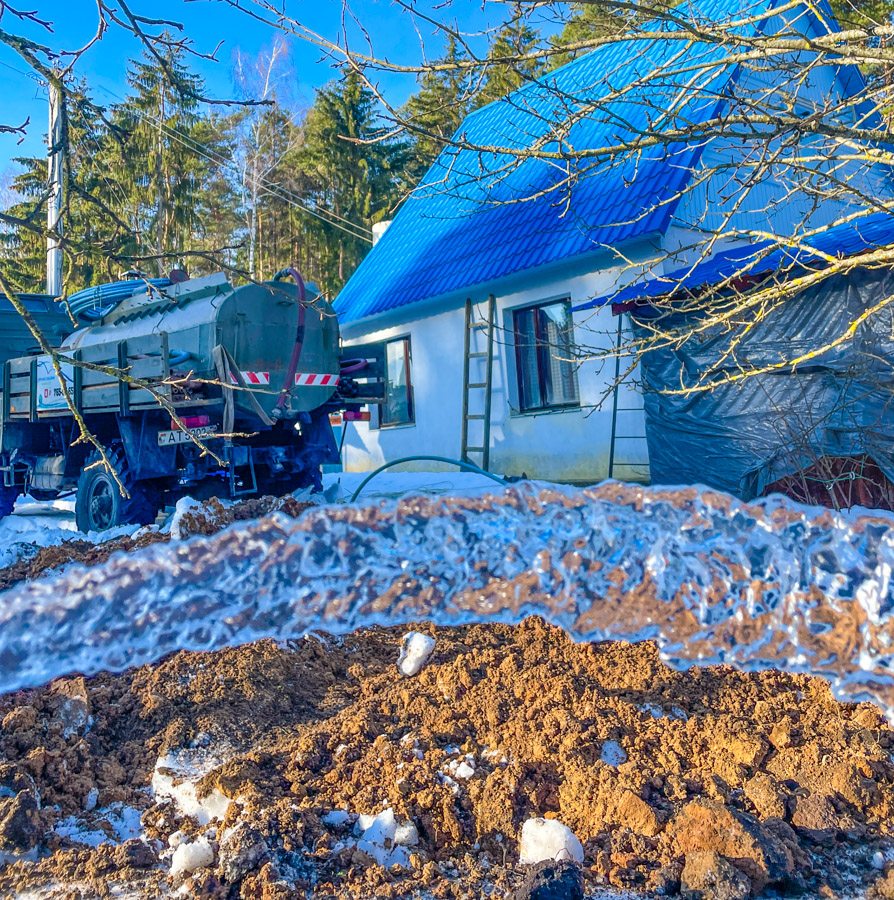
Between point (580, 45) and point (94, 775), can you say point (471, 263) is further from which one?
point (94, 775)

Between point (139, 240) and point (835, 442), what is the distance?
508 cm

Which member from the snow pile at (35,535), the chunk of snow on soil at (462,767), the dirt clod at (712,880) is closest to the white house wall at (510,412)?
the snow pile at (35,535)

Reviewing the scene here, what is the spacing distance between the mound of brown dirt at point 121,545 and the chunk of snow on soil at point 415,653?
1.83 m

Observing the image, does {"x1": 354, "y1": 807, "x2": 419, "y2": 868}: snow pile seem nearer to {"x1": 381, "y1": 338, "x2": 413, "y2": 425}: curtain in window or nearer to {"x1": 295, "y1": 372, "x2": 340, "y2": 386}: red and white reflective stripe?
{"x1": 295, "y1": 372, "x2": 340, "y2": 386}: red and white reflective stripe

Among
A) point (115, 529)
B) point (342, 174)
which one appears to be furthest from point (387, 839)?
point (342, 174)

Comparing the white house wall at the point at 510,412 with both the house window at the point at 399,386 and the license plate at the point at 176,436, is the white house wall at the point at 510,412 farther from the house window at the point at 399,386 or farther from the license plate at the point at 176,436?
the license plate at the point at 176,436

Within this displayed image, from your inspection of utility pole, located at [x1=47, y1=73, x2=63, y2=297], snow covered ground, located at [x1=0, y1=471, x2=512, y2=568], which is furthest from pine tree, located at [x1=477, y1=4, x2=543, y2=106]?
snow covered ground, located at [x1=0, y1=471, x2=512, y2=568]

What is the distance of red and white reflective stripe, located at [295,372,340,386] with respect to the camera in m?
7.90

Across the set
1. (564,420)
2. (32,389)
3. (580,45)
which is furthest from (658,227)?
(32,389)

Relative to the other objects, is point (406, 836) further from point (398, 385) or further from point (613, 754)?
point (398, 385)

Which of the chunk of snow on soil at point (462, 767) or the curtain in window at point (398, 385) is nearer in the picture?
the chunk of snow on soil at point (462, 767)

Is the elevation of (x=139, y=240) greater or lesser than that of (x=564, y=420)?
greater

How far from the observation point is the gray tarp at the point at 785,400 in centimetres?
576

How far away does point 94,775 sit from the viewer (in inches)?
101
